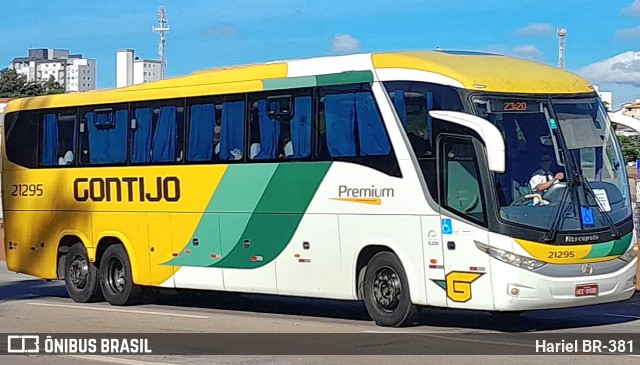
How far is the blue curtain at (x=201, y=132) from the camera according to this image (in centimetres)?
1716

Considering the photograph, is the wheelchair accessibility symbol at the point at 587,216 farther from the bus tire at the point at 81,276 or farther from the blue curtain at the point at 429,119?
the bus tire at the point at 81,276

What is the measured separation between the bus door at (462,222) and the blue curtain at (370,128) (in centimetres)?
90

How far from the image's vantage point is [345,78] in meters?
15.2

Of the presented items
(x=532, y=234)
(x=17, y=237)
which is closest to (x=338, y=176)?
(x=532, y=234)

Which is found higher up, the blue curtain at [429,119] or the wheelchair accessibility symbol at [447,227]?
the blue curtain at [429,119]

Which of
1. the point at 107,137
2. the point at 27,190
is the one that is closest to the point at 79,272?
the point at 27,190

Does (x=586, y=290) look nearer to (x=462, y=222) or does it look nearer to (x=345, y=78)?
(x=462, y=222)

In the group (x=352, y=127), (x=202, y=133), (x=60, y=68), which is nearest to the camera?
(x=352, y=127)

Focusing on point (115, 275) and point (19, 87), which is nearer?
point (115, 275)

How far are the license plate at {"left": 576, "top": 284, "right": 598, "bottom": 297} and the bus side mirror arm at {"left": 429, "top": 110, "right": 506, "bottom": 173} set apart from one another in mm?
1683

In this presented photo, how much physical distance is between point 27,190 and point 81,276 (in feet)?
6.74

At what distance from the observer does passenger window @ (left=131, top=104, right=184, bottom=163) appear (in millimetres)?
17750

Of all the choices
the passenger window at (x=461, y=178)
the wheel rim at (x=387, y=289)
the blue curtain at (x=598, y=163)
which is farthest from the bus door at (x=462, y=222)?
the blue curtain at (x=598, y=163)

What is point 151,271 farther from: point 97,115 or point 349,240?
point 349,240
